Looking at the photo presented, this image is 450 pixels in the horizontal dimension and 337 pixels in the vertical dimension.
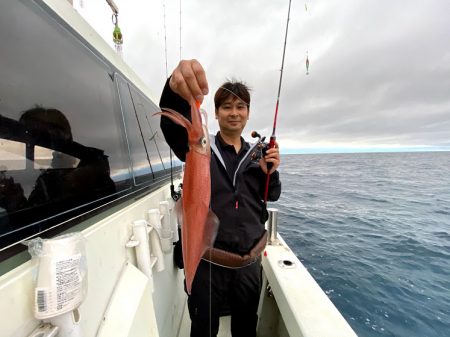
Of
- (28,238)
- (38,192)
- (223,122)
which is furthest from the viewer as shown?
(223,122)

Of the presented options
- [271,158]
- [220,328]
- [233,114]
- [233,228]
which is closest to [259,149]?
[271,158]

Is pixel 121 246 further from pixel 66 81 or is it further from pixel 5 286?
pixel 66 81

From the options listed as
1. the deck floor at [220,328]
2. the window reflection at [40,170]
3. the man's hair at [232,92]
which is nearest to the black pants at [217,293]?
the deck floor at [220,328]

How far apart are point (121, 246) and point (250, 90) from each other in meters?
1.72

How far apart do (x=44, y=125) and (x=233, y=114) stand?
1.37 metres

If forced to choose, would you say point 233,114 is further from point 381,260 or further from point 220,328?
point 381,260

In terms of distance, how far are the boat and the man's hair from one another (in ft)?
2.85

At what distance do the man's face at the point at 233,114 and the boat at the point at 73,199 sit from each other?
883mm

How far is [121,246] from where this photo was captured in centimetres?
142

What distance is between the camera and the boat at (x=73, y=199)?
748 millimetres

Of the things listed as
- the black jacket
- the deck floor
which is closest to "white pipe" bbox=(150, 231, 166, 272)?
the black jacket

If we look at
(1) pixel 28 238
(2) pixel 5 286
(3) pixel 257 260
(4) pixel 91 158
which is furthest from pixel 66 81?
(3) pixel 257 260

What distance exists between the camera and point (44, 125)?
39.4 inches

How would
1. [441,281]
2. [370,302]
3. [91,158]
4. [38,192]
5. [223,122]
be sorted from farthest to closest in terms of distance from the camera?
[441,281] → [370,302] → [223,122] → [91,158] → [38,192]
